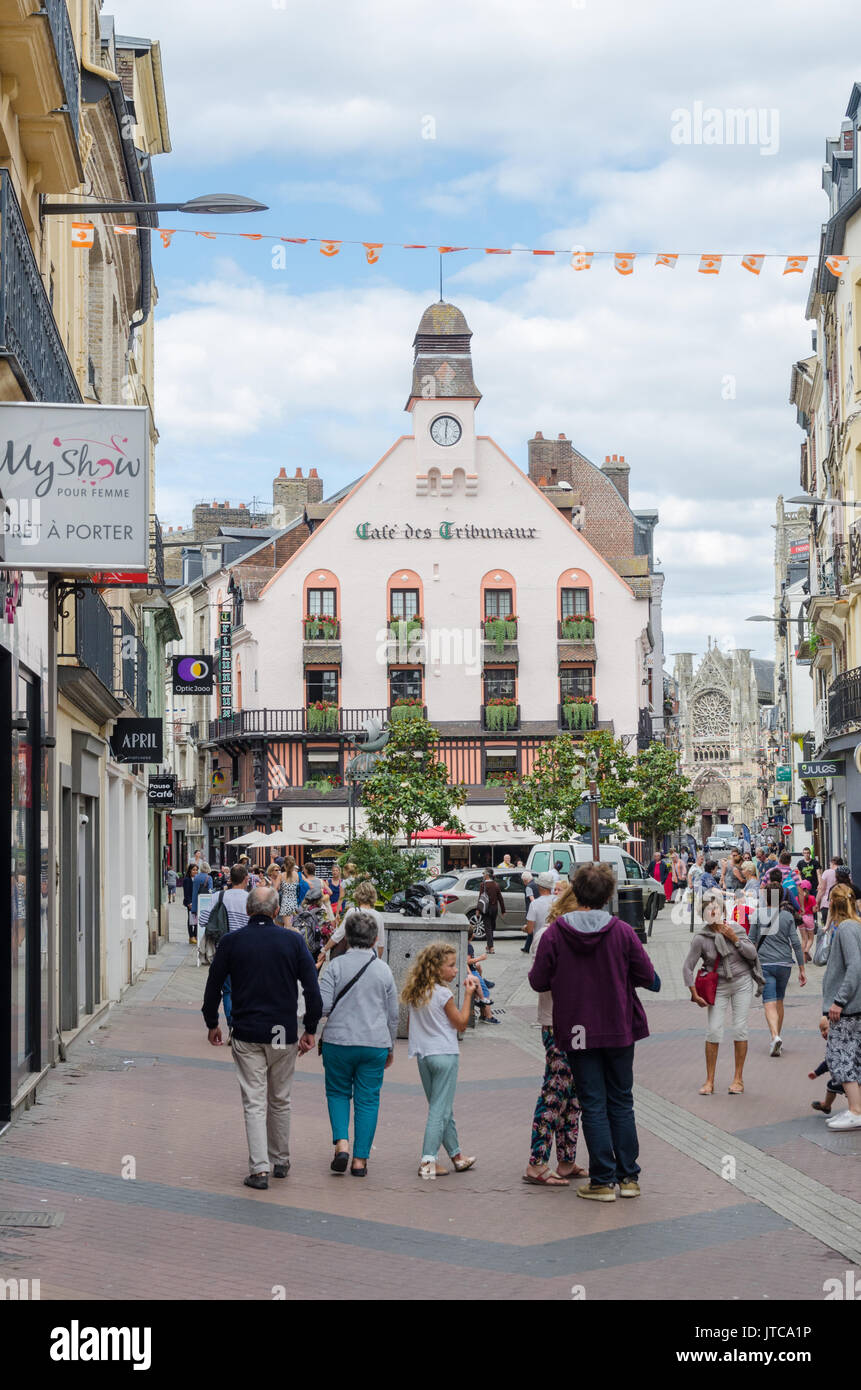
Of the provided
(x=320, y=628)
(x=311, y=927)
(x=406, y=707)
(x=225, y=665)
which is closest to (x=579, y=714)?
(x=406, y=707)

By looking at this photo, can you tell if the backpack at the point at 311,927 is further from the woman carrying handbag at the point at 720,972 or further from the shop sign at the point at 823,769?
the shop sign at the point at 823,769

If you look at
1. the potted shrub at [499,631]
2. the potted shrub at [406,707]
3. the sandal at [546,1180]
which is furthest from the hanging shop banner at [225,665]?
the sandal at [546,1180]

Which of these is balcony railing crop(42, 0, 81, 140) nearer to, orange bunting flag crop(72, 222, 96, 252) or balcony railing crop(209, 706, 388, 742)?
orange bunting flag crop(72, 222, 96, 252)

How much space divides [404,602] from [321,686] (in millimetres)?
4046

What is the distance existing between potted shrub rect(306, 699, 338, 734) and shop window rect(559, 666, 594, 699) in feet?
25.6

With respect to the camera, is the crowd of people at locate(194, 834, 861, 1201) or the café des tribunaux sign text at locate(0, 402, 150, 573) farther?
the café des tribunaux sign text at locate(0, 402, 150, 573)

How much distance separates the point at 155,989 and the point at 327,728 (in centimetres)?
3219

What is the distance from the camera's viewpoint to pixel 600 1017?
931 cm

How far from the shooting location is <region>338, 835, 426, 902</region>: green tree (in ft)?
72.2

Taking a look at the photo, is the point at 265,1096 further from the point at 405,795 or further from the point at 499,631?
the point at 499,631

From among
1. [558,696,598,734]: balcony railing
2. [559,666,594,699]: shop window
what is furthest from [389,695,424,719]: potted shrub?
[559,666,594,699]: shop window

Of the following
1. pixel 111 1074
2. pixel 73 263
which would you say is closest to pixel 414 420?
pixel 73 263

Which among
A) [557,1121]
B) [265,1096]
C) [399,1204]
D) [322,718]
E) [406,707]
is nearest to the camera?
[399,1204]

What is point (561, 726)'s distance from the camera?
5709cm
